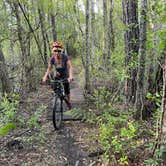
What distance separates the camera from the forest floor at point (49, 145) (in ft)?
Result: 14.7

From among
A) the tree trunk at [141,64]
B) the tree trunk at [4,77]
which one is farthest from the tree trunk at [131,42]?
the tree trunk at [4,77]

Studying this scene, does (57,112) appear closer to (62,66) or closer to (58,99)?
(58,99)

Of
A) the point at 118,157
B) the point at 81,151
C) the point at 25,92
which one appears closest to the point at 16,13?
the point at 25,92

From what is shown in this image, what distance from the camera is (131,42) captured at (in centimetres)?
545

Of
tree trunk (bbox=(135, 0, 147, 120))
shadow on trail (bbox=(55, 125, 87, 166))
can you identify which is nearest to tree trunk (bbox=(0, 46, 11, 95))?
shadow on trail (bbox=(55, 125, 87, 166))

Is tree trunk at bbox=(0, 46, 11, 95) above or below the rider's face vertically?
below

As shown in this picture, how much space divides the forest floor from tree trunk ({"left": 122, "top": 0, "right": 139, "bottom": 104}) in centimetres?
120

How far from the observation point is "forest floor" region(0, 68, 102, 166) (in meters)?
4.48

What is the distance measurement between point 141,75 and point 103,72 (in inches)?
164

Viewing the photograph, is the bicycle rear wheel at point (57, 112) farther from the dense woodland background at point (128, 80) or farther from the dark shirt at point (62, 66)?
the dense woodland background at point (128, 80)

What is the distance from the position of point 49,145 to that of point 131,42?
104 inches

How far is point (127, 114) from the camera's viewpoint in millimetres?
5449

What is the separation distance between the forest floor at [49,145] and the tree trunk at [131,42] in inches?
47.1

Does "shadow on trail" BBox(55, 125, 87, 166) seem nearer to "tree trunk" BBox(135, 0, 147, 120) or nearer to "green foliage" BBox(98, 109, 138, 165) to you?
"green foliage" BBox(98, 109, 138, 165)
